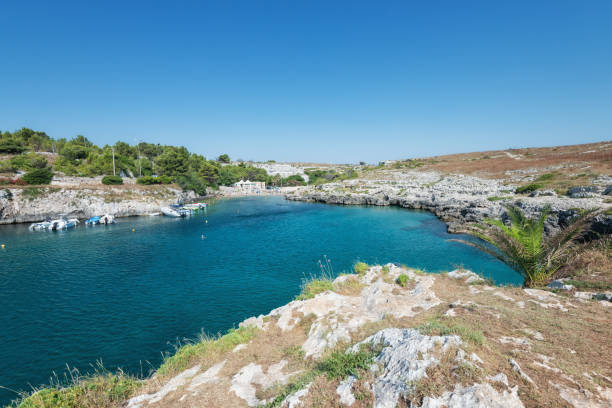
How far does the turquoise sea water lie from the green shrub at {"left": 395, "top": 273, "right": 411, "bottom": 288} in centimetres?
932

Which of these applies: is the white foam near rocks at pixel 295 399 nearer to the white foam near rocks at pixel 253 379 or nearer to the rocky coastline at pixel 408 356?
the rocky coastline at pixel 408 356

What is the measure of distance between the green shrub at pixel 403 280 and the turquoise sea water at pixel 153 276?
30.6 ft

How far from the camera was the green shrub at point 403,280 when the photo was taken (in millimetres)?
13156

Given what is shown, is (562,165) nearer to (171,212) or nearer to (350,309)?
(350,309)

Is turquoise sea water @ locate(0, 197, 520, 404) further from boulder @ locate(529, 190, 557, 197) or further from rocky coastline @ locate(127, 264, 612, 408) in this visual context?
boulder @ locate(529, 190, 557, 197)

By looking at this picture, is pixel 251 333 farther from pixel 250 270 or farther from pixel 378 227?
pixel 378 227

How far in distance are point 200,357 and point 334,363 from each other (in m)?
5.67

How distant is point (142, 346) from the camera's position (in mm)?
15992

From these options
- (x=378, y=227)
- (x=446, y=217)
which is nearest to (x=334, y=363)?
(x=378, y=227)

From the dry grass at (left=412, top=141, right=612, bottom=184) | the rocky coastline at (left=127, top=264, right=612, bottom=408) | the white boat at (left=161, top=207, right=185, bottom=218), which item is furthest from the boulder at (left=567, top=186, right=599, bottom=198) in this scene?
the white boat at (left=161, top=207, right=185, bottom=218)

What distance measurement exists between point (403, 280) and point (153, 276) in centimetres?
2445

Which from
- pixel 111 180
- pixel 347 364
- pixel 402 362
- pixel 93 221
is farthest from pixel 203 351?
pixel 111 180

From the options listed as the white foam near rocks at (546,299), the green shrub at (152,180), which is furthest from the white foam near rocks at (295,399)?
the green shrub at (152,180)

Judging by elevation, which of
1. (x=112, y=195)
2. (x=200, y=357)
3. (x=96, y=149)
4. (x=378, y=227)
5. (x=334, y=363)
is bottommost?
(x=378, y=227)
